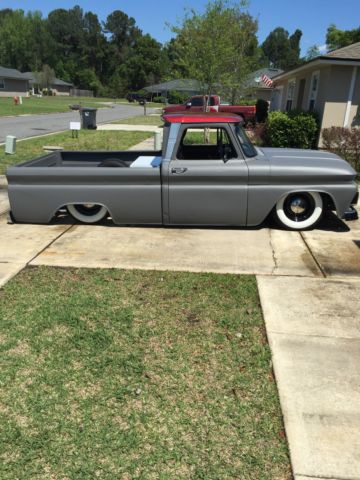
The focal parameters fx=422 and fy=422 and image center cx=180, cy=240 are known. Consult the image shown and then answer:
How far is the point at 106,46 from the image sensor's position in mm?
120312

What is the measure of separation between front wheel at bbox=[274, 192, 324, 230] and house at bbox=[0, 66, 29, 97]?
71397 mm

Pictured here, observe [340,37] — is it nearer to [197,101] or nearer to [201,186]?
[197,101]

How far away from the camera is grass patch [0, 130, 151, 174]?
1229cm

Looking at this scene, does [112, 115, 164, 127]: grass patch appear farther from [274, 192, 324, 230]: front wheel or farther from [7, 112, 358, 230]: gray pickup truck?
[274, 192, 324, 230]: front wheel

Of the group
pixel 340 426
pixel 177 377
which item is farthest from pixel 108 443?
pixel 340 426

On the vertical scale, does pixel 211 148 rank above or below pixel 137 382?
above

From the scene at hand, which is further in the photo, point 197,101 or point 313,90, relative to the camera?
point 197,101

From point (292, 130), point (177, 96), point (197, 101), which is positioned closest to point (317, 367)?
point (292, 130)

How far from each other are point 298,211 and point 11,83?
7495 cm

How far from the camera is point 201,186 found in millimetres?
5855

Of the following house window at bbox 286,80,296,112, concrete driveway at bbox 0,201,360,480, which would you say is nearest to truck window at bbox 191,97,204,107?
house window at bbox 286,80,296,112

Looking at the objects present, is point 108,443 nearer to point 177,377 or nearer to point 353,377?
point 177,377

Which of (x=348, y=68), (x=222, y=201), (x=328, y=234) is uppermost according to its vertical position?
(x=348, y=68)

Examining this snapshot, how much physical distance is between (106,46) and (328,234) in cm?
12889
